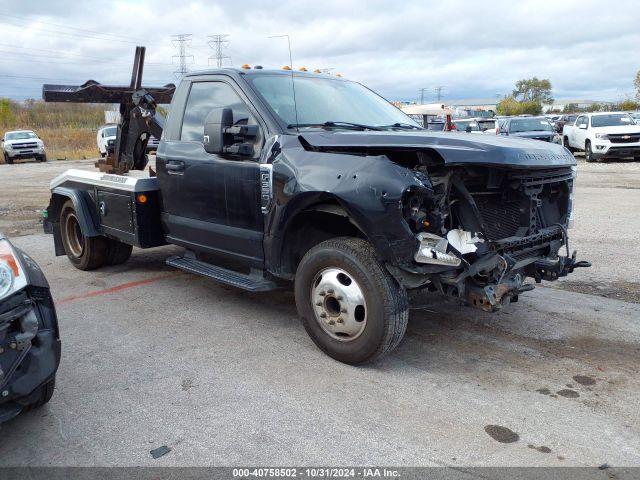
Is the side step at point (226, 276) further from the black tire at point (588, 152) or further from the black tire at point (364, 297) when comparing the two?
the black tire at point (588, 152)

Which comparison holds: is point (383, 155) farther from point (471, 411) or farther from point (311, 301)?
point (471, 411)

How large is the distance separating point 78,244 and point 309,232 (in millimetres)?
3727

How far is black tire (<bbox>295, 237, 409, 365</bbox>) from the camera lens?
3.82 metres

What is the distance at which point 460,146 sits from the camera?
3.67 m

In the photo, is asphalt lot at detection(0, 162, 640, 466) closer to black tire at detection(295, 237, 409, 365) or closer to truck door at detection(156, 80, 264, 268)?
black tire at detection(295, 237, 409, 365)

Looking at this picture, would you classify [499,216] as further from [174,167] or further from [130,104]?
[130,104]

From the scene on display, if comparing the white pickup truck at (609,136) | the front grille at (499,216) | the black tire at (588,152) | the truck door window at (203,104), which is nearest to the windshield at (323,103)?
the truck door window at (203,104)

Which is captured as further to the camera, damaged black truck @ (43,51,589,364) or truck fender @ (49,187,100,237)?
truck fender @ (49,187,100,237)

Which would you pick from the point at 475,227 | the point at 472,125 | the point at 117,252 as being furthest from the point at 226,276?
the point at 472,125

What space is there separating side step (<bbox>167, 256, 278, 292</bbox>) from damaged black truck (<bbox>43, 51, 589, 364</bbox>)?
0.02m

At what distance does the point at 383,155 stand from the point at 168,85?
4538 millimetres

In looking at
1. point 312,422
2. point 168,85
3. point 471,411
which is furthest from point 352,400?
point 168,85

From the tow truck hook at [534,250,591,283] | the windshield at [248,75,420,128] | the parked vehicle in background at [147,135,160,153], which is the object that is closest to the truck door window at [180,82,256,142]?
the windshield at [248,75,420,128]

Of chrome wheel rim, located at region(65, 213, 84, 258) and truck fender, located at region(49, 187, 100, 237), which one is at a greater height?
truck fender, located at region(49, 187, 100, 237)
